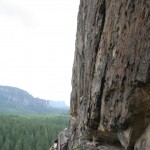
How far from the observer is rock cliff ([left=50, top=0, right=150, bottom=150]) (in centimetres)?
1127

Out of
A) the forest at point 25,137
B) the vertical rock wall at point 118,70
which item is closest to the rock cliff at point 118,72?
the vertical rock wall at point 118,70

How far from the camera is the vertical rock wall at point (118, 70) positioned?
1124 cm

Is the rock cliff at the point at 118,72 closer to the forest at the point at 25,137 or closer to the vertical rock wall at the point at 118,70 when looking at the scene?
the vertical rock wall at the point at 118,70

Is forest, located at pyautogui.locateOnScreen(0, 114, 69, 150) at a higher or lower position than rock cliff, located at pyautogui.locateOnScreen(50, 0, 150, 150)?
lower

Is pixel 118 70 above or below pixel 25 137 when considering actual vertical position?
above

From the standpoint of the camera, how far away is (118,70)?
13.1 meters

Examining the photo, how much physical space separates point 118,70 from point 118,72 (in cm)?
8

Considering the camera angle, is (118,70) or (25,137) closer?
(118,70)

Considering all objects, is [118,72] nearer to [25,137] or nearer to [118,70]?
[118,70]

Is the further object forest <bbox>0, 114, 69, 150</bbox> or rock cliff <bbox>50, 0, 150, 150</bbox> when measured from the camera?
forest <bbox>0, 114, 69, 150</bbox>

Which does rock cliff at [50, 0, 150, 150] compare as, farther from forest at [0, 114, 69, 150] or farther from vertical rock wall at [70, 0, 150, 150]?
forest at [0, 114, 69, 150]

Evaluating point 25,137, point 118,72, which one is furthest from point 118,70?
point 25,137

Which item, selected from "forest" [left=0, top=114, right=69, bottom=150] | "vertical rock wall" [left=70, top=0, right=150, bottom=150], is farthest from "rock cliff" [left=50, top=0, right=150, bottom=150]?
"forest" [left=0, top=114, right=69, bottom=150]

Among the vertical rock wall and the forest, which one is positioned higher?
the vertical rock wall
